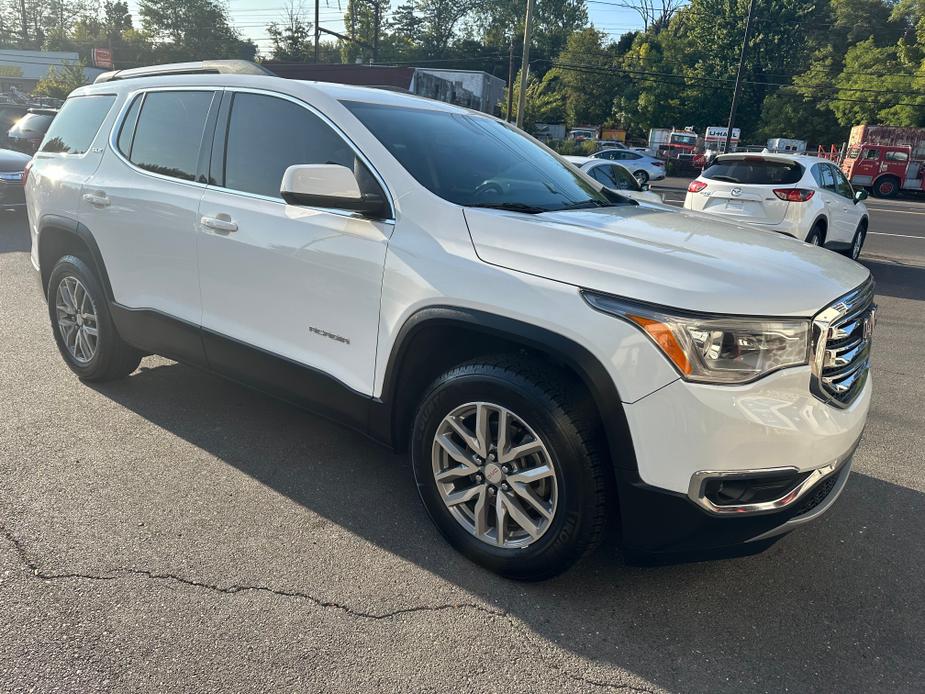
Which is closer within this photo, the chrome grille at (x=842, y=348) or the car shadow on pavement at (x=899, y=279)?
the chrome grille at (x=842, y=348)

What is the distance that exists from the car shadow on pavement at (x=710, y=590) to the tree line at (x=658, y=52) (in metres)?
33.0

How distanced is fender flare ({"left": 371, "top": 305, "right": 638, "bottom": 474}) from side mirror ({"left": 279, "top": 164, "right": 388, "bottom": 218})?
0.52 metres

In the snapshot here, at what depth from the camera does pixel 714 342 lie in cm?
214

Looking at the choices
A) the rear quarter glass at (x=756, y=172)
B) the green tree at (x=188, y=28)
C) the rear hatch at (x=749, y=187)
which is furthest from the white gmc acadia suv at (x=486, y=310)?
the green tree at (x=188, y=28)

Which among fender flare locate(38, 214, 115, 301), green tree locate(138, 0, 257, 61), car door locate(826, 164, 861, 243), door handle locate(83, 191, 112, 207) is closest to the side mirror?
door handle locate(83, 191, 112, 207)

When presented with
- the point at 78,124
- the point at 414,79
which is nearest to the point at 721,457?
the point at 78,124

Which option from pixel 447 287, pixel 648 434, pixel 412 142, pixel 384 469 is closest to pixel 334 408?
pixel 384 469

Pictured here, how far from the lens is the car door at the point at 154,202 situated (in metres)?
3.59

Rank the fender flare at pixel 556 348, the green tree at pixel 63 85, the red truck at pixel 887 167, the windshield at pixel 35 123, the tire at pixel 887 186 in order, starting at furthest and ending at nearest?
the green tree at pixel 63 85 → the tire at pixel 887 186 → the red truck at pixel 887 167 → the windshield at pixel 35 123 → the fender flare at pixel 556 348

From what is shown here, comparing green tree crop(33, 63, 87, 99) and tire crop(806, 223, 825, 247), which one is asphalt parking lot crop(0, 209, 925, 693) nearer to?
tire crop(806, 223, 825, 247)

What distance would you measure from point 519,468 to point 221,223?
1890 millimetres

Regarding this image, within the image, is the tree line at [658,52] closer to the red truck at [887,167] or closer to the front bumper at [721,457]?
the red truck at [887,167]

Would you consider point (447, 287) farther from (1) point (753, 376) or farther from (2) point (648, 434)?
(1) point (753, 376)

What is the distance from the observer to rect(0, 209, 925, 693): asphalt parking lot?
2.22 metres
